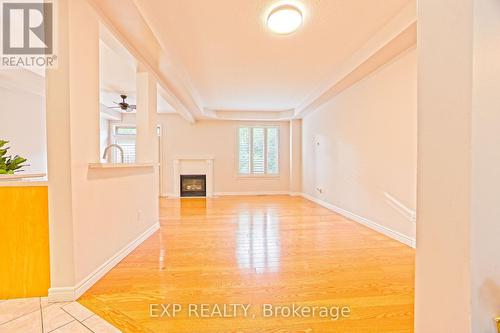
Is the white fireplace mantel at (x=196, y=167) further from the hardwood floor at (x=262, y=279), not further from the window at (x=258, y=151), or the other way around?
the hardwood floor at (x=262, y=279)

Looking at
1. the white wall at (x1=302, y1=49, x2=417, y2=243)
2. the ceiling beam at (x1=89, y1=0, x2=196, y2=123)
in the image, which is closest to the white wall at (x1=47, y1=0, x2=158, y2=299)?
the ceiling beam at (x1=89, y1=0, x2=196, y2=123)

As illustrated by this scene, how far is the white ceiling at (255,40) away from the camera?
2.10 meters

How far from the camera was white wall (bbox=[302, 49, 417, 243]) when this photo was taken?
2.60m

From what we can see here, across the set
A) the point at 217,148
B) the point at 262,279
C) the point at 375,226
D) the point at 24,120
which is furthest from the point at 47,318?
the point at 217,148

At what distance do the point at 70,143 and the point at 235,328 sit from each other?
63.7 inches

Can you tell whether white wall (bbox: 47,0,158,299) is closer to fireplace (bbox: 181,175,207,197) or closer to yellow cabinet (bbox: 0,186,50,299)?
yellow cabinet (bbox: 0,186,50,299)

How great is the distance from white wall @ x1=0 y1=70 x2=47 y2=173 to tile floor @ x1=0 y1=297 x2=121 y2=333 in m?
3.21

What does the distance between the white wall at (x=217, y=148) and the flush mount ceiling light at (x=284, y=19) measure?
14.4 feet

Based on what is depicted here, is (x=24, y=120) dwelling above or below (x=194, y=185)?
above

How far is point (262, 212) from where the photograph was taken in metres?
4.40

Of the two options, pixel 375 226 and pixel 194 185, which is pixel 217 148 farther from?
pixel 375 226

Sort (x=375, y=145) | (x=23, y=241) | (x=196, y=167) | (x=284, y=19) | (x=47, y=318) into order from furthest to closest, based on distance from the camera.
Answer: (x=196, y=167)
(x=375, y=145)
(x=284, y=19)
(x=23, y=241)
(x=47, y=318)

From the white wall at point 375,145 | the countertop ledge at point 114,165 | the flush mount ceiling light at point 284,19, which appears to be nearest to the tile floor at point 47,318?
the countertop ledge at point 114,165

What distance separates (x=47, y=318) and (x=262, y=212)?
3.33m
